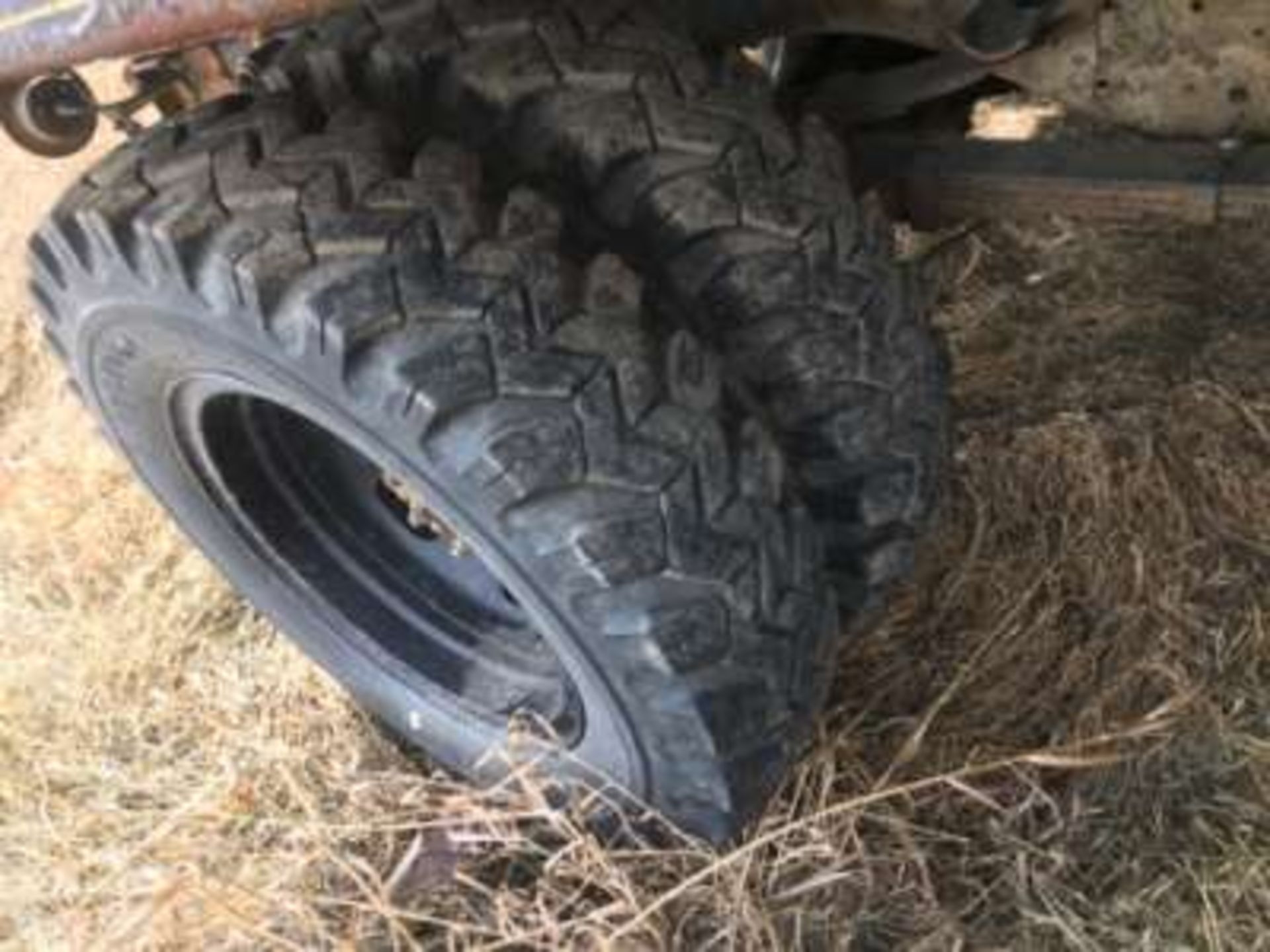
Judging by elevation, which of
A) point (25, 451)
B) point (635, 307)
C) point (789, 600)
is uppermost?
point (635, 307)

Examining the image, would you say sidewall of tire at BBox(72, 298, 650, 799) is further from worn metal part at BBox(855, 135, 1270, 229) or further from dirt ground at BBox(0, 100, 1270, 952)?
worn metal part at BBox(855, 135, 1270, 229)

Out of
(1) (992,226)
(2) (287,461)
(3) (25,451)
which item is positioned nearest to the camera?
(2) (287,461)

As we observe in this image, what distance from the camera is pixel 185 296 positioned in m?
2.48

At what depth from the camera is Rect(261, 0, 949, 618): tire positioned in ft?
8.22

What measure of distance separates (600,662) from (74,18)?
1.02m

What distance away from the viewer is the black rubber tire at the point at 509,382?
235 centimetres

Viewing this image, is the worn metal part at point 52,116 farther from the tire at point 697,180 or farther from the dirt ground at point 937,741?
the dirt ground at point 937,741

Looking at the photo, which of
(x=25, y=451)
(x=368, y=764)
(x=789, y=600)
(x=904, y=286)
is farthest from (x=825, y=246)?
(x=25, y=451)

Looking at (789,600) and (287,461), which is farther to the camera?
(287,461)

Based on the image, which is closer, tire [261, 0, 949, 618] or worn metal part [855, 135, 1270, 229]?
tire [261, 0, 949, 618]

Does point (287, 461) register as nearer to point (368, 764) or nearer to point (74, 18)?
point (368, 764)

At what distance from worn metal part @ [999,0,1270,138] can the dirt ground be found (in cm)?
79

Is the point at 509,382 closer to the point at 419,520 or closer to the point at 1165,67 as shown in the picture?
the point at 419,520

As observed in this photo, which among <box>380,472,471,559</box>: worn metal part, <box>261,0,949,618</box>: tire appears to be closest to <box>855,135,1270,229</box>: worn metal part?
<box>261,0,949,618</box>: tire
